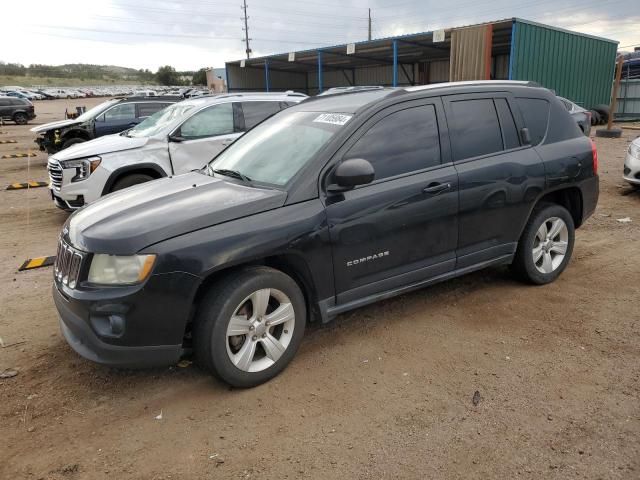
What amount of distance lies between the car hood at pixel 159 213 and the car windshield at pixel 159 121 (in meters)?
4.16

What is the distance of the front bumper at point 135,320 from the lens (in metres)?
2.86

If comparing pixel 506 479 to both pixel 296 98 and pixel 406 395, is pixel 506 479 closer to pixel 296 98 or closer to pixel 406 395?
pixel 406 395

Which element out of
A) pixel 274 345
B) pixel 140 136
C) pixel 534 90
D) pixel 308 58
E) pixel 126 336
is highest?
pixel 308 58

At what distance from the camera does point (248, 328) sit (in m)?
3.17

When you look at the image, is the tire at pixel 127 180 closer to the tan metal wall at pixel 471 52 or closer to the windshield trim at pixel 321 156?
the windshield trim at pixel 321 156

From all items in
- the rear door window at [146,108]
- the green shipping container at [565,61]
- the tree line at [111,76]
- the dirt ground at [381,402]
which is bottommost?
the dirt ground at [381,402]

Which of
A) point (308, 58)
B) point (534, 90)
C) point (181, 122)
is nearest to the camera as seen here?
point (534, 90)

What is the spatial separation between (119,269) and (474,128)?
293 centimetres

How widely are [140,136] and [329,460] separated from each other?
20.8 feet

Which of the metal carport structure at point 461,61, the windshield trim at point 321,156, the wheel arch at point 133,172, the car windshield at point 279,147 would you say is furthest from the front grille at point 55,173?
the metal carport structure at point 461,61

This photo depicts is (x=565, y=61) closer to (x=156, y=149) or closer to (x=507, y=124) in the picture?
(x=156, y=149)

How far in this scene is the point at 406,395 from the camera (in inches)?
124

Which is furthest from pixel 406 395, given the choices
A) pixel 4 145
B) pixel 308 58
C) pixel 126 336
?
pixel 308 58

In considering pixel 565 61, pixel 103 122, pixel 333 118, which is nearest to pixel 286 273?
pixel 333 118
